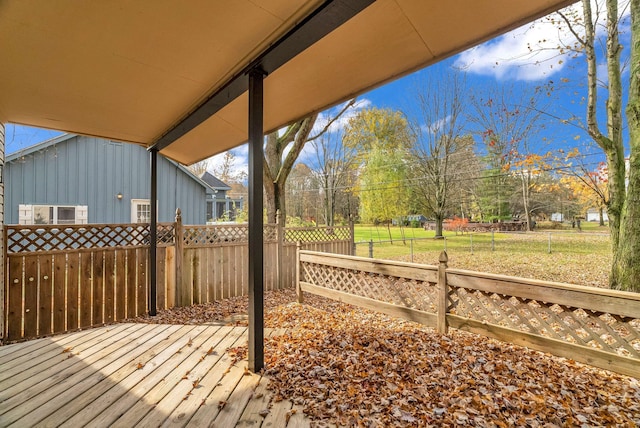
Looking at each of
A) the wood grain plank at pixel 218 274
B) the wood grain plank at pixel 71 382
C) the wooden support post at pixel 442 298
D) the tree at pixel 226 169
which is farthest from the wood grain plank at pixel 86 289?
the tree at pixel 226 169

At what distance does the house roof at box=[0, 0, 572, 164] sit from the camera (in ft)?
4.73

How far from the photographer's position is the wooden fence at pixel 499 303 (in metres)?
2.23

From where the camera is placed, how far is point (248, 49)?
1866 mm

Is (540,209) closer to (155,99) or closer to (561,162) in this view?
(561,162)

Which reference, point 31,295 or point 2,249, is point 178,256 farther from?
→ point 2,249

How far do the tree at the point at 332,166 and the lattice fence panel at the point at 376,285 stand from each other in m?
13.2

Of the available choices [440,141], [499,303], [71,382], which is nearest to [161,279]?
[71,382]

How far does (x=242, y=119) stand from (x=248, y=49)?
1.29 m

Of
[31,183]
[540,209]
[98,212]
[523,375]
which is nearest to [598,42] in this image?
[523,375]

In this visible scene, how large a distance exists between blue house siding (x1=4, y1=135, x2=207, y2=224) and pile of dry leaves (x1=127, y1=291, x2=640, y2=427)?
8874 mm

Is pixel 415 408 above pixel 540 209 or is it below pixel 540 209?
below

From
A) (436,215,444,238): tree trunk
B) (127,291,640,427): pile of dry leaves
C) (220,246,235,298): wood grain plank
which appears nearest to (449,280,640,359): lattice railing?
(127,291,640,427): pile of dry leaves

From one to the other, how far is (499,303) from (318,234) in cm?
448

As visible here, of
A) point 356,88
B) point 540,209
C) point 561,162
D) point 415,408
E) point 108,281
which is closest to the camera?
point 415,408
